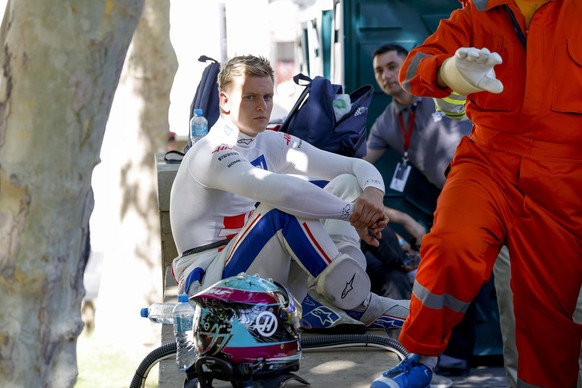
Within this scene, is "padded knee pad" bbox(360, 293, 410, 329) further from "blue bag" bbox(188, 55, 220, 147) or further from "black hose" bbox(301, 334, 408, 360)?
"blue bag" bbox(188, 55, 220, 147)

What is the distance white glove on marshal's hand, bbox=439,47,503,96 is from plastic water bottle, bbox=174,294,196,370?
132cm

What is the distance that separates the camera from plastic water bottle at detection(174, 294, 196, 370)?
3.78 metres

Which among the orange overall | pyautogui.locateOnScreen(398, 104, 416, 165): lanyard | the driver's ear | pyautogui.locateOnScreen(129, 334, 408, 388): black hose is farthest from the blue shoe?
pyautogui.locateOnScreen(398, 104, 416, 165): lanyard

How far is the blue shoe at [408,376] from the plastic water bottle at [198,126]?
2515 millimetres

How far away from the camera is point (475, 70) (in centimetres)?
313

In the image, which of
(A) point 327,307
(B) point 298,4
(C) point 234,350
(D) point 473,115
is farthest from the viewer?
(B) point 298,4

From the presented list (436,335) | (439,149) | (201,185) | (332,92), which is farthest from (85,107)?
(439,149)

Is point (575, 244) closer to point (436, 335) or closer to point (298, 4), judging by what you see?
A: point (436, 335)

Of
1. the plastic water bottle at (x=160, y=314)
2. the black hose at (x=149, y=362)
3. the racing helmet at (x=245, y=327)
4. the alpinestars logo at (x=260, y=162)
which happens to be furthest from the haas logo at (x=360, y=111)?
the racing helmet at (x=245, y=327)

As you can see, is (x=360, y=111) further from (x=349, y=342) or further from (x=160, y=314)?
(x=160, y=314)

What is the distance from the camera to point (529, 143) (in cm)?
343

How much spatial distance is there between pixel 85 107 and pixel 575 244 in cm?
171

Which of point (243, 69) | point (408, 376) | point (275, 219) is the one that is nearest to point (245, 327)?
point (408, 376)

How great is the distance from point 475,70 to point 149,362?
5.50ft
